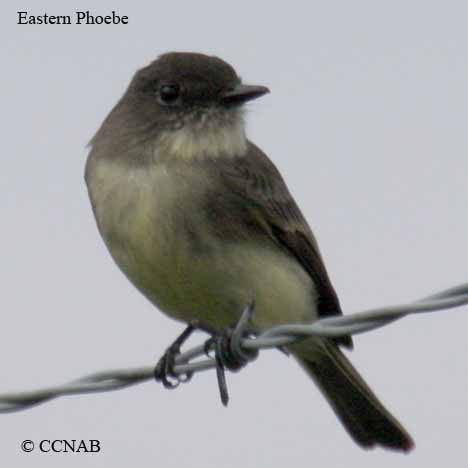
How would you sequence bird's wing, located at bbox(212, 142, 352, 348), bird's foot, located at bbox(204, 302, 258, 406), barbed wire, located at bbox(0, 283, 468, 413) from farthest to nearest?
bird's wing, located at bbox(212, 142, 352, 348)
bird's foot, located at bbox(204, 302, 258, 406)
barbed wire, located at bbox(0, 283, 468, 413)

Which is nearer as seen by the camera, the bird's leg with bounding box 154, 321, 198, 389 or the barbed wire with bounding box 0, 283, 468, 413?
the barbed wire with bounding box 0, 283, 468, 413

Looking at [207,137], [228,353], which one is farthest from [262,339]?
[207,137]

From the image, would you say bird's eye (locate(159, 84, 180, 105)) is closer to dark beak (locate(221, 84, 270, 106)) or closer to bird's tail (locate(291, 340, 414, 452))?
dark beak (locate(221, 84, 270, 106))

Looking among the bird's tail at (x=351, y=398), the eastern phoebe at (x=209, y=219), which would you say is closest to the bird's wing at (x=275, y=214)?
the eastern phoebe at (x=209, y=219)

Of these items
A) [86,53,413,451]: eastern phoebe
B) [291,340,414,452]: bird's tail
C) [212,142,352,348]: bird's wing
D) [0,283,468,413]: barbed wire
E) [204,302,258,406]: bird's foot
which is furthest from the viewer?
[291,340,414,452]: bird's tail

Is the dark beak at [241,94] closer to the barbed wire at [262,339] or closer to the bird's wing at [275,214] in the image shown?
the bird's wing at [275,214]

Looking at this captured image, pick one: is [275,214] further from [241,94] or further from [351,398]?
[351,398]

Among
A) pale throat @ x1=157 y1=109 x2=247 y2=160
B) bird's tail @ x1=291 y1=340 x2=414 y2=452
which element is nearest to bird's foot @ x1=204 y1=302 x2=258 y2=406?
pale throat @ x1=157 y1=109 x2=247 y2=160
